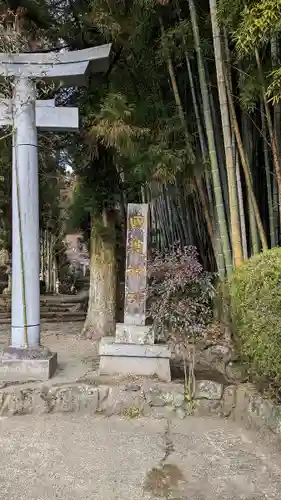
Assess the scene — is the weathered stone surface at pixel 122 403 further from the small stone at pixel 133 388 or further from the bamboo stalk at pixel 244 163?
the bamboo stalk at pixel 244 163

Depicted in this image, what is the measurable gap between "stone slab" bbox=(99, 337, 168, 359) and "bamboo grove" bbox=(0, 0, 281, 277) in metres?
0.99

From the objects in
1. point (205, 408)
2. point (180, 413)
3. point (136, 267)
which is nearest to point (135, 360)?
point (180, 413)

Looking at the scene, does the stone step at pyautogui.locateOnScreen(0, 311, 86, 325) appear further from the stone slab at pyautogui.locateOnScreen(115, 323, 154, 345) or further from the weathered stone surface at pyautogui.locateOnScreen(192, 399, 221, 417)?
the weathered stone surface at pyautogui.locateOnScreen(192, 399, 221, 417)

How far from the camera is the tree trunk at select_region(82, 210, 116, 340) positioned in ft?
19.5

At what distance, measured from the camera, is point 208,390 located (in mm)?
3393

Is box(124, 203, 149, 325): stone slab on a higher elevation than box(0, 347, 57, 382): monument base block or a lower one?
higher

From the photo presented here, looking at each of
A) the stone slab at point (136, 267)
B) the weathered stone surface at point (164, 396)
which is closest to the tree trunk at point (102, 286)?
the stone slab at point (136, 267)

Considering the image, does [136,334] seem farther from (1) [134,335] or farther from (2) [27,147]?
(2) [27,147]

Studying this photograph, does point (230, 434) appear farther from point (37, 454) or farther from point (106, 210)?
point (106, 210)

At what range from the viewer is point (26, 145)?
3.89 meters

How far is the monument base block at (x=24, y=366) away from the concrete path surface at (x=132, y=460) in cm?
41

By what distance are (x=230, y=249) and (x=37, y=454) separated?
2.37m

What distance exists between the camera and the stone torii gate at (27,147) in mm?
3836

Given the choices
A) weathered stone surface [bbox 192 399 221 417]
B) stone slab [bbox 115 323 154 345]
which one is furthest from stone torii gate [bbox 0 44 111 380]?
weathered stone surface [bbox 192 399 221 417]
